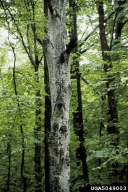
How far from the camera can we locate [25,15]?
255 inches

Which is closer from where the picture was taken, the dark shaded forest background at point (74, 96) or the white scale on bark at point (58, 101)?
the white scale on bark at point (58, 101)

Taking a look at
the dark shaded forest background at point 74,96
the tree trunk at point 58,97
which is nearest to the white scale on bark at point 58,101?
the tree trunk at point 58,97

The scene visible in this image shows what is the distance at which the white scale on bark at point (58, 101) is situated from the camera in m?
3.55

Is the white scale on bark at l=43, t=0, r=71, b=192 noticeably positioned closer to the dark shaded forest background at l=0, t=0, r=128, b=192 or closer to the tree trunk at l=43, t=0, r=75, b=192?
the tree trunk at l=43, t=0, r=75, b=192

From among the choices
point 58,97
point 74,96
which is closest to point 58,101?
point 58,97

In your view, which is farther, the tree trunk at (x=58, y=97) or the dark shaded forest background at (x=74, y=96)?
the dark shaded forest background at (x=74, y=96)

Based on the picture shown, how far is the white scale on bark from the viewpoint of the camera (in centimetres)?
355

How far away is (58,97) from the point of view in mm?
3682

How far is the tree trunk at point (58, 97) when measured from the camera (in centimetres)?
354

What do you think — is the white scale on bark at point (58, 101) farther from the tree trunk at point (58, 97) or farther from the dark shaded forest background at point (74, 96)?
the dark shaded forest background at point (74, 96)

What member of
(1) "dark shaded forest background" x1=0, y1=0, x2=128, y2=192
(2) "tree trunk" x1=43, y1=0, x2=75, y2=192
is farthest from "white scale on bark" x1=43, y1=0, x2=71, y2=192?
(1) "dark shaded forest background" x1=0, y1=0, x2=128, y2=192

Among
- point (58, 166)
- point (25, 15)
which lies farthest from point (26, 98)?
point (58, 166)

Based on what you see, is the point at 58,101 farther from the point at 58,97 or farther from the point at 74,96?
the point at 74,96

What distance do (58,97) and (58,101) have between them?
0.27 feet
